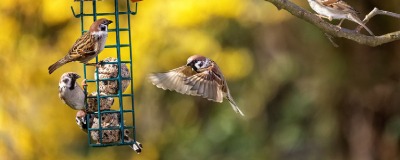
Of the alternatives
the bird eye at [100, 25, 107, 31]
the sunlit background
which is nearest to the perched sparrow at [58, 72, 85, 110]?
the bird eye at [100, 25, 107, 31]

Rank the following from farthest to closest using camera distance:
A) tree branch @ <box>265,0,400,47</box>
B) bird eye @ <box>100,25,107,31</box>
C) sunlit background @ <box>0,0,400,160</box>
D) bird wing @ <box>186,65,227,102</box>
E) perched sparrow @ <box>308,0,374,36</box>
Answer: sunlit background @ <box>0,0,400,160</box>, bird wing @ <box>186,65,227,102</box>, bird eye @ <box>100,25,107,31</box>, perched sparrow @ <box>308,0,374,36</box>, tree branch @ <box>265,0,400,47</box>

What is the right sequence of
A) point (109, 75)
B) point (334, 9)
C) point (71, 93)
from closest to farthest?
point (334, 9) < point (71, 93) < point (109, 75)

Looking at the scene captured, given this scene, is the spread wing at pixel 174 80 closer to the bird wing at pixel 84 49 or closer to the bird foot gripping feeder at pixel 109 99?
the bird foot gripping feeder at pixel 109 99

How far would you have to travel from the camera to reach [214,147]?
10.2 metres

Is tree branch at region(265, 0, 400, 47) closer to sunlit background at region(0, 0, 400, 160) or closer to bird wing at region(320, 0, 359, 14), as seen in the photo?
bird wing at region(320, 0, 359, 14)

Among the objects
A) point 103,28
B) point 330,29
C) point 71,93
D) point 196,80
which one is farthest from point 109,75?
point 330,29

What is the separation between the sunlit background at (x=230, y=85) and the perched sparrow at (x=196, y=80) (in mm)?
2458

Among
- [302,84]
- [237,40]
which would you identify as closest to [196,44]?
[237,40]

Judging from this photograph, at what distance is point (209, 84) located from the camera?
589cm

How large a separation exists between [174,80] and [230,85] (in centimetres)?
413

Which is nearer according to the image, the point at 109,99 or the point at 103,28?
the point at 103,28

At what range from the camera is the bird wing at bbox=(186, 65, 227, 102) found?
579 centimetres

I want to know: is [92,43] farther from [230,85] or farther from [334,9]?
[230,85]

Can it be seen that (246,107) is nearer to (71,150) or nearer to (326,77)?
(326,77)
